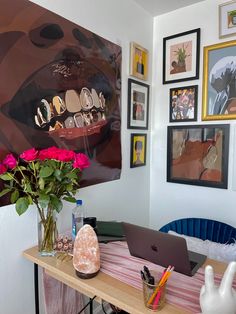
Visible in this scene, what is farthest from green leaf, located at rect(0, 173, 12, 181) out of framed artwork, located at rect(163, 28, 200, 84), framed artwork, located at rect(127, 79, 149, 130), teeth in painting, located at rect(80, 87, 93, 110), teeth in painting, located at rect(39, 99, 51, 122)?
framed artwork, located at rect(163, 28, 200, 84)

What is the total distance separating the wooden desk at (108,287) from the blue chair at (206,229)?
0.66 meters

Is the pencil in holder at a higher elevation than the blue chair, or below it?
higher

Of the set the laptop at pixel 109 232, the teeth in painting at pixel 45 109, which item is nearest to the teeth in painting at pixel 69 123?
the teeth in painting at pixel 45 109

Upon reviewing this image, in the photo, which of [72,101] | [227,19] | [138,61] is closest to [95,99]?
[72,101]

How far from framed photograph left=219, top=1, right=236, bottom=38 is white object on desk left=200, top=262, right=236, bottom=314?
1.78 meters

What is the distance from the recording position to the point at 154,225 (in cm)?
239

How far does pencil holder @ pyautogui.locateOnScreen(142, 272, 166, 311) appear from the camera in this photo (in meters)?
0.83

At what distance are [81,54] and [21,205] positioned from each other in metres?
1.00

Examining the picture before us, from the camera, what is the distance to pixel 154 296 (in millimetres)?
832

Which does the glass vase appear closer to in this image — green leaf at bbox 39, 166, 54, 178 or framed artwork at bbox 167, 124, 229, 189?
green leaf at bbox 39, 166, 54, 178

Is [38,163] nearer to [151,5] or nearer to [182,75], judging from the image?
[182,75]

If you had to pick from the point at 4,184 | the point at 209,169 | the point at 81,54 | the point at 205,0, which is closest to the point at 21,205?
the point at 4,184

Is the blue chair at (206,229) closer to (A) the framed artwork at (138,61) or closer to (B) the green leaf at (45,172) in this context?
(B) the green leaf at (45,172)

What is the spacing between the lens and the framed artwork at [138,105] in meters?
1.99
